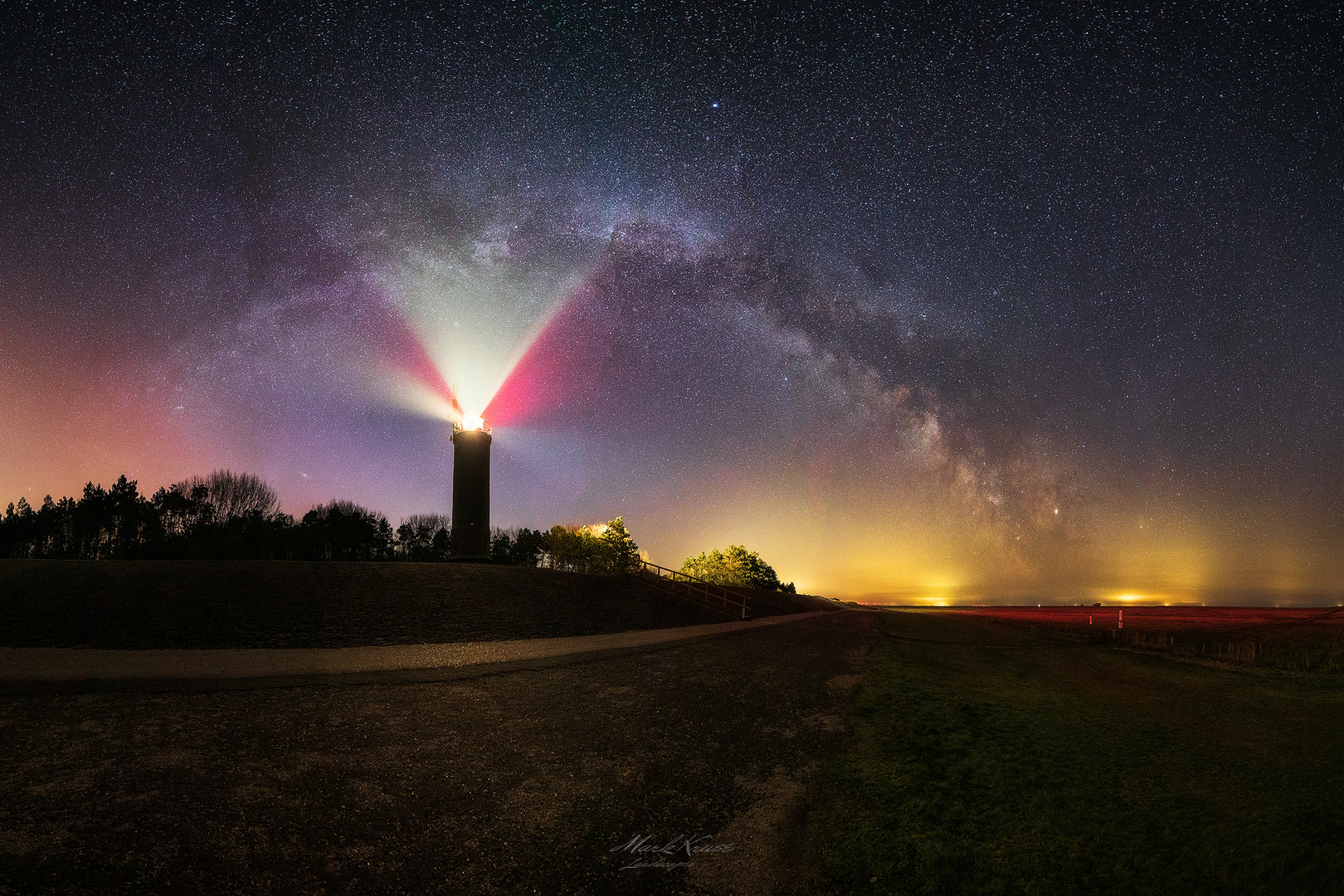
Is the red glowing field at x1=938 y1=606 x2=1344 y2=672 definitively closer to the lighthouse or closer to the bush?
the bush

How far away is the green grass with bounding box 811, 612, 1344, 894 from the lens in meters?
7.55

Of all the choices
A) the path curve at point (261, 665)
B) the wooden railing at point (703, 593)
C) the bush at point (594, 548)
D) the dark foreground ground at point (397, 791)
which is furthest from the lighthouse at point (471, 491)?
the dark foreground ground at point (397, 791)

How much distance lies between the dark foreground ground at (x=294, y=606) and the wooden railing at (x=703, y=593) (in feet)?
6.93

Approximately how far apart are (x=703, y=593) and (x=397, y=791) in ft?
95.5

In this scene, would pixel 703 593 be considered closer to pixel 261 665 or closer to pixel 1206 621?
pixel 261 665

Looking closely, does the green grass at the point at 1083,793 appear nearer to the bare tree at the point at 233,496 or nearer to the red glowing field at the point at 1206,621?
the red glowing field at the point at 1206,621

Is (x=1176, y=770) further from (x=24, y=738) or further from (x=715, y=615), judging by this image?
(x=715, y=615)

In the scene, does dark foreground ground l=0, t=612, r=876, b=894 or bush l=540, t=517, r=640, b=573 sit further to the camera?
bush l=540, t=517, r=640, b=573

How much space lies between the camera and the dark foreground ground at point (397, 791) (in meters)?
6.69

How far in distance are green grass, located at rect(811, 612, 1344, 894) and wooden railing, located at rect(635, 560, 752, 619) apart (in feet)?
56.1

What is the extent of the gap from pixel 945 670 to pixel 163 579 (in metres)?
27.3

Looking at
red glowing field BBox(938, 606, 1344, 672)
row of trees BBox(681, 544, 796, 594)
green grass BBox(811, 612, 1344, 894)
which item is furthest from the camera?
row of trees BBox(681, 544, 796, 594)

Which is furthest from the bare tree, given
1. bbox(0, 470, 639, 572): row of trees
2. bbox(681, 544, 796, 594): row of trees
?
bbox(681, 544, 796, 594): row of trees

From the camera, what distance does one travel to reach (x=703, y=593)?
36.6 m
